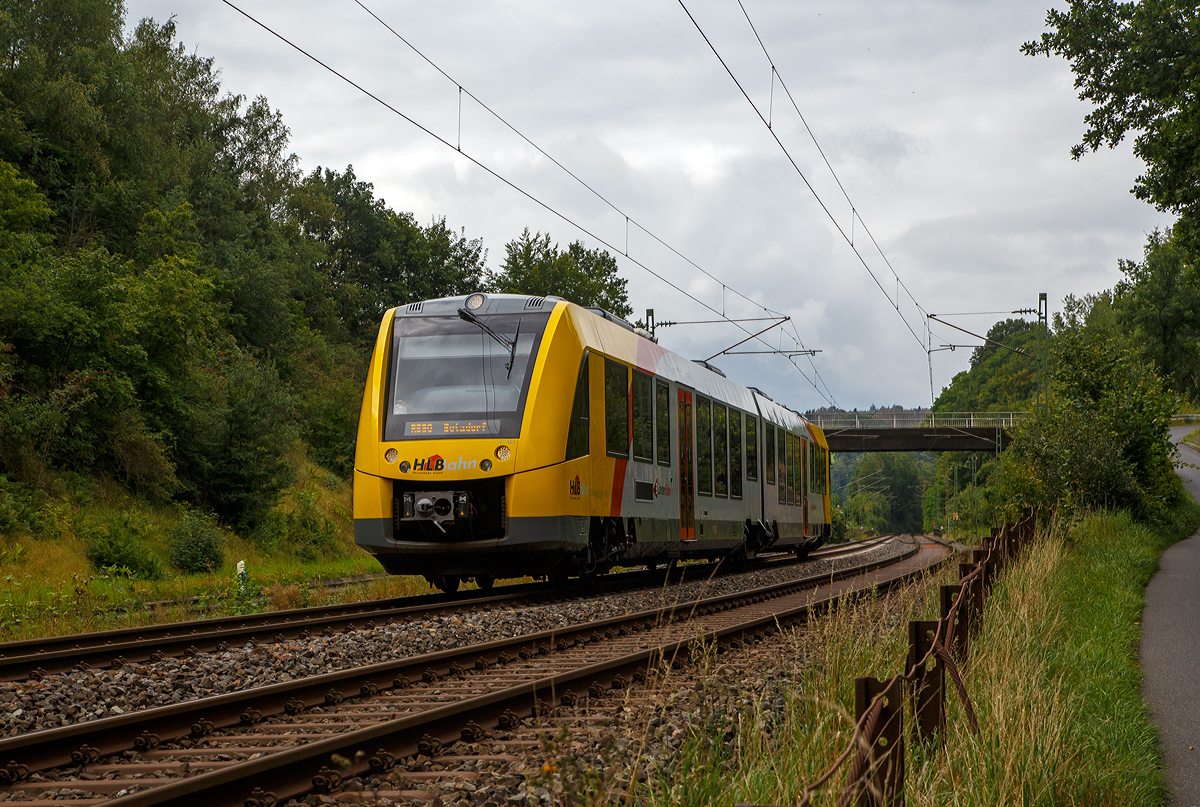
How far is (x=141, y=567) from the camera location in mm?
19766

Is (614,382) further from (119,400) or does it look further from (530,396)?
(119,400)

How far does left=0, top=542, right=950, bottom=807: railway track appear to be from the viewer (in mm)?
4715

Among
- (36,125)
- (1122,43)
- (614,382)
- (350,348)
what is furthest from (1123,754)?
(350,348)

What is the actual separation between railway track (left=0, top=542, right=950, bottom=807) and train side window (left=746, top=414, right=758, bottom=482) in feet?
40.7

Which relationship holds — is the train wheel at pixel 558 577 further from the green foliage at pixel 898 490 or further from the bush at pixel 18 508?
the green foliage at pixel 898 490

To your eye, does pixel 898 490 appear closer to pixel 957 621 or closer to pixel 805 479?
pixel 805 479

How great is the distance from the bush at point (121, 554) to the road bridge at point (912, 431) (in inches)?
2018

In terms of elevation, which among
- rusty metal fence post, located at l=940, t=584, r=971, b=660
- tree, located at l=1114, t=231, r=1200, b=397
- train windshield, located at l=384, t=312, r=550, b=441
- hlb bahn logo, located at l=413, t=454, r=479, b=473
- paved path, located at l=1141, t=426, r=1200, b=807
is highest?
tree, located at l=1114, t=231, r=1200, b=397

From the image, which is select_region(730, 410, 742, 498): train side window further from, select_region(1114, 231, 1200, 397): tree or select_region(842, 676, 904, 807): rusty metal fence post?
select_region(1114, 231, 1200, 397): tree

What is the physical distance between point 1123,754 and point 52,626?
10.6m

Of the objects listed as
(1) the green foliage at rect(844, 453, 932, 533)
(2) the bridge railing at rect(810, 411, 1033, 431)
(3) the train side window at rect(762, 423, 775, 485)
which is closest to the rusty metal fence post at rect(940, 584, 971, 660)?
(3) the train side window at rect(762, 423, 775, 485)

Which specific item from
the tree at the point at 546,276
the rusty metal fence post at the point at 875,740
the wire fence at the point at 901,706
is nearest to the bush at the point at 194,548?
the wire fence at the point at 901,706

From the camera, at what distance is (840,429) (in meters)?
67.5

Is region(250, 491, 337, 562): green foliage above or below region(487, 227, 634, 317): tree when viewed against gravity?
below
